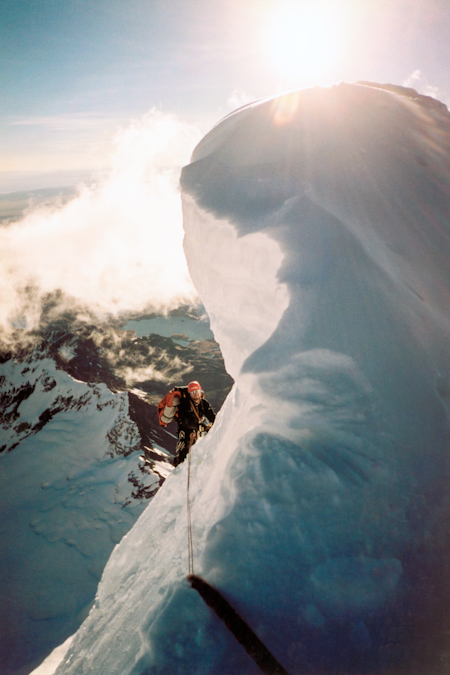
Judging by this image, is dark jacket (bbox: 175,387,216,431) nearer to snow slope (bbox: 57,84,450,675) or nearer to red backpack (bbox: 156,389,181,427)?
red backpack (bbox: 156,389,181,427)

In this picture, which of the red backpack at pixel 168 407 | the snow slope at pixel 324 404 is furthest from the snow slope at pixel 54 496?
the snow slope at pixel 324 404

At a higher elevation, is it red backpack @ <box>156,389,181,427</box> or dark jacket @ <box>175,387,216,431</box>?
red backpack @ <box>156,389,181,427</box>

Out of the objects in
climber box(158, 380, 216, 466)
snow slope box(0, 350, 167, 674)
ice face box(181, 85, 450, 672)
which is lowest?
snow slope box(0, 350, 167, 674)

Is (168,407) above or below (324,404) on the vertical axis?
below

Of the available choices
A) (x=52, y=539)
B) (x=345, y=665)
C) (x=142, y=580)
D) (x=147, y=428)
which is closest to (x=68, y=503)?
(x=52, y=539)

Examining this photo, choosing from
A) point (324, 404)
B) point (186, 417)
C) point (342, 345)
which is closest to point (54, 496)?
point (186, 417)

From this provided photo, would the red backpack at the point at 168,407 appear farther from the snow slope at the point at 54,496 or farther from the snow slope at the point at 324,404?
the snow slope at the point at 54,496

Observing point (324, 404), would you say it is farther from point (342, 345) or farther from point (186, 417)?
point (186, 417)

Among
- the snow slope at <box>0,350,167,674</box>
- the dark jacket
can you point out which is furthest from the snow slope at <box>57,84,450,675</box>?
the snow slope at <box>0,350,167,674</box>
